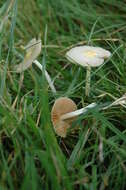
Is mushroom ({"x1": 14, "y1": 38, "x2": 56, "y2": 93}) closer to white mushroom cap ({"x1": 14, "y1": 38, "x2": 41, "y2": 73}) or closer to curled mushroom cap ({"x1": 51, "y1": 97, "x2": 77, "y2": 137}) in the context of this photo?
white mushroom cap ({"x1": 14, "y1": 38, "x2": 41, "y2": 73})

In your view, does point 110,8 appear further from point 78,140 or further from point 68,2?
point 78,140

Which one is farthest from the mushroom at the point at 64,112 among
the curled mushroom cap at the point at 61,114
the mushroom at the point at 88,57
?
the mushroom at the point at 88,57

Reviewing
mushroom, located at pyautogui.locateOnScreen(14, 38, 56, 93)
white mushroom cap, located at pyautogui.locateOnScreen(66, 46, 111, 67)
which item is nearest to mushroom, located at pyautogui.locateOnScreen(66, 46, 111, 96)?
white mushroom cap, located at pyautogui.locateOnScreen(66, 46, 111, 67)

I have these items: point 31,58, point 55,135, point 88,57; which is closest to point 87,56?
point 88,57

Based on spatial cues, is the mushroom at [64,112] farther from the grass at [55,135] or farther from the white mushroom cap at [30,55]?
the white mushroom cap at [30,55]

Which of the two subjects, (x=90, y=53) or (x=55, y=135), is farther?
(x=90, y=53)

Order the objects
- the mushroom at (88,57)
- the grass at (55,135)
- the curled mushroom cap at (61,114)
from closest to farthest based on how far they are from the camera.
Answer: the grass at (55,135), the curled mushroom cap at (61,114), the mushroom at (88,57)

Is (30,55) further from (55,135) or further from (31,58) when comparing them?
(55,135)
